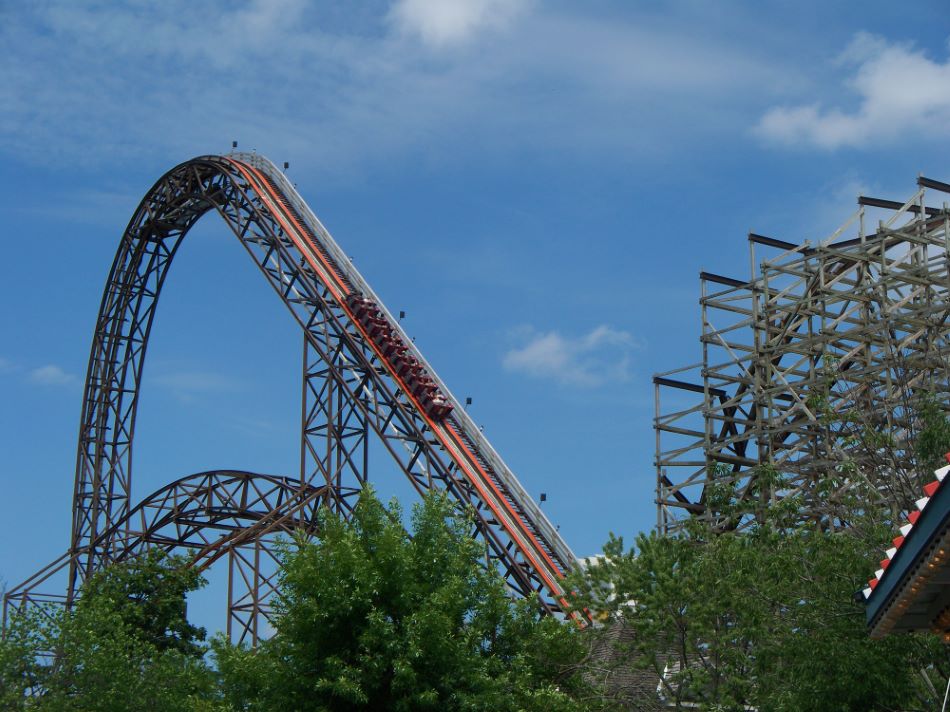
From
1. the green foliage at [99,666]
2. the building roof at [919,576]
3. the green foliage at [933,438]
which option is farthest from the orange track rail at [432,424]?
the building roof at [919,576]

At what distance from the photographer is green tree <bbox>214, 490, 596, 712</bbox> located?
20.7m

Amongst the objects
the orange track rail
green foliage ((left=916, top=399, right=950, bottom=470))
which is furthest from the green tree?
the orange track rail

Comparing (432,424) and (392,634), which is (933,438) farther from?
(432,424)

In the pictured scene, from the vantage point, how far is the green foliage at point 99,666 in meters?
28.1

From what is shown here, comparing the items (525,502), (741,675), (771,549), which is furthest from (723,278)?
(741,675)

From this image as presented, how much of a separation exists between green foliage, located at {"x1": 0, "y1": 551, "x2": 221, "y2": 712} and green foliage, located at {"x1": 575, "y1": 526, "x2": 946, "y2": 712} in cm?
751

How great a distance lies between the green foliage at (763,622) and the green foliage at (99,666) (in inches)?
296

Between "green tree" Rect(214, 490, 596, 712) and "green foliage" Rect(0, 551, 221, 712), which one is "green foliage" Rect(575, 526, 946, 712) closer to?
"green tree" Rect(214, 490, 596, 712)

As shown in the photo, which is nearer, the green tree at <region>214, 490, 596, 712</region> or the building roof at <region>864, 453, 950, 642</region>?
the building roof at <region>864, 453, 950, 642</region>

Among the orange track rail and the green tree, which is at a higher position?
the orange track rail

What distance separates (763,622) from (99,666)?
14757mm

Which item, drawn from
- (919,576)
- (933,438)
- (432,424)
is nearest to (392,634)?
(933,438)

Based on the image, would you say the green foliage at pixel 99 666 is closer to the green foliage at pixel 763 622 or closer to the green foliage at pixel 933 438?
the green foliage at pixel 763 622

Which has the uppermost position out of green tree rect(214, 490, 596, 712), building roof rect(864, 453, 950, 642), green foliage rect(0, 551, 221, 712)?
green foliage rect(0, 551, 221, 712)
